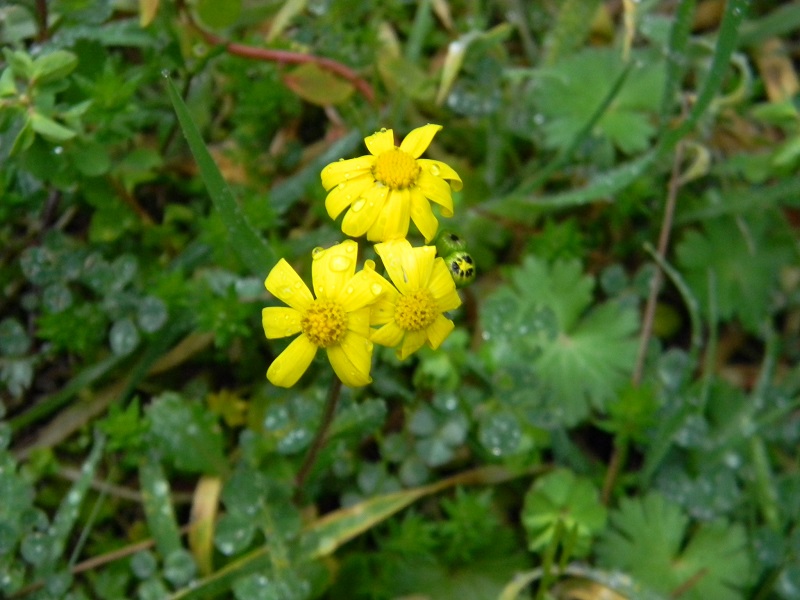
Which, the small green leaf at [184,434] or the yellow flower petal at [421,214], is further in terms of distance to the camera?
the small green leaf at [184,434]

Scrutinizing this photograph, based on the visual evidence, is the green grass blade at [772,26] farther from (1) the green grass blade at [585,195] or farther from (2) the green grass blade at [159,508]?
(2) the green grass blade at [159,508]

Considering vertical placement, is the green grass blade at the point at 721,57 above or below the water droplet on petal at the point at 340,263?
above

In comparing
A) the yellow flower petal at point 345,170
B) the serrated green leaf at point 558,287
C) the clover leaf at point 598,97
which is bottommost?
the serrated green leaf at point 558,287

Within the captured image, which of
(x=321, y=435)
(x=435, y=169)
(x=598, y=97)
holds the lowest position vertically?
(x=321, y=435)

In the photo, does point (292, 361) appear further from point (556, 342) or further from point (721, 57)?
point (721, 57)

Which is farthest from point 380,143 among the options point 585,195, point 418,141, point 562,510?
point 562,510

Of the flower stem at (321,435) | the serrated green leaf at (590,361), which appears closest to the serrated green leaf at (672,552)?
the serrated green leaf at (590,361)
